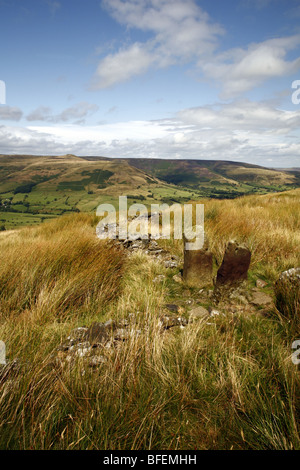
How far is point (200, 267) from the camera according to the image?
4504mm

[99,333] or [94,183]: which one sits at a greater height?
[94,183]

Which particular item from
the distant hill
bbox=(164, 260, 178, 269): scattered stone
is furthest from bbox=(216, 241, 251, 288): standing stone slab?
the distant hill

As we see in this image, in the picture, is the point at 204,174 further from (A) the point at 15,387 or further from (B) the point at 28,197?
(A) the point at 15,387

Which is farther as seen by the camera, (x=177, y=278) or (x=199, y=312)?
(x=177, y=278)

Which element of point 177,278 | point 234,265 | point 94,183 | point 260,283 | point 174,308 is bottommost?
point 174,308

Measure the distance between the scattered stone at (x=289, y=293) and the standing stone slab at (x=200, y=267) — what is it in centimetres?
130

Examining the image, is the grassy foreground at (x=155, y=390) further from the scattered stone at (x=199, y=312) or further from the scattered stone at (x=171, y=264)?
the scattered stone at (x=171, y=264)

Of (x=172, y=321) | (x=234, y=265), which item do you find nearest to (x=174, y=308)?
(x=172, y=321)

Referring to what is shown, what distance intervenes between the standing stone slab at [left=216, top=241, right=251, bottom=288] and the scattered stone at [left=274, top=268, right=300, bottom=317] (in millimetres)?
630

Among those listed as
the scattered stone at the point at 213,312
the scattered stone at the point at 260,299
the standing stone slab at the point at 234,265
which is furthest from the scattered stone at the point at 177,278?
the scattered stone at the point at 260,299

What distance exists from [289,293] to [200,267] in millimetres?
1658

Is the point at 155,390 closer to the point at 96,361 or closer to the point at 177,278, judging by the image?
the point at 96,361

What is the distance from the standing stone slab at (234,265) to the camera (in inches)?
155

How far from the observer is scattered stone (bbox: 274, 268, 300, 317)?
2.94 meters
